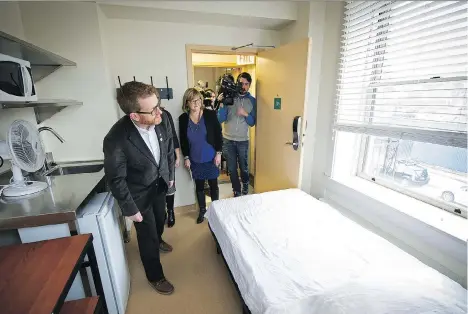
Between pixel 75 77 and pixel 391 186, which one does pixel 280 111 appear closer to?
pixel 391 186

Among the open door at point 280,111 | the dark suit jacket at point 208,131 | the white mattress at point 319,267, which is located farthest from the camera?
the dark suit jacket at point 208,131

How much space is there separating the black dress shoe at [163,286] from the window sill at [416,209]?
1532 mm

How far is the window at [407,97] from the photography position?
3.66ft

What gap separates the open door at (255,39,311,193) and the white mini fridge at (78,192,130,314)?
152 centimetres

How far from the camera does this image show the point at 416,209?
1352 mm

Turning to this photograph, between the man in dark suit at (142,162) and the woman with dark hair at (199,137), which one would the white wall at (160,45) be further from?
the man in dark suit at (142,162)

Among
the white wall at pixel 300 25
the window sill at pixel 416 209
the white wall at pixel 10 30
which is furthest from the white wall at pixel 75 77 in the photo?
the window sill at pixel 416 209

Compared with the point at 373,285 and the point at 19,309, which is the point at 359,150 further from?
the point at 19,309

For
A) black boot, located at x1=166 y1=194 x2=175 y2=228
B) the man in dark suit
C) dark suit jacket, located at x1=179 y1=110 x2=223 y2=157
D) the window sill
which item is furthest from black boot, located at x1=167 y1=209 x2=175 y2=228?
the window sill

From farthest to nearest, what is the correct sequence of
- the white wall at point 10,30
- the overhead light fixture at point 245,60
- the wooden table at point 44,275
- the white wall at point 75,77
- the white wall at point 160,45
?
1. the overhead light fixture at point 245,60
2. the white wall at point 160,45
3. the white wall at point 75,77
4. the white wall at point 10,30
5. the wooden table at point 44,275

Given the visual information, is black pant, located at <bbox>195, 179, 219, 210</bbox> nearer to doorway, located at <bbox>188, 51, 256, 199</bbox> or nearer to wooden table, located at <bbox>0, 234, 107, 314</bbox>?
doorway, located at <bbox>188, 51, 256, 199</bbox>

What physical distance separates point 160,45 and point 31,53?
1.06 m

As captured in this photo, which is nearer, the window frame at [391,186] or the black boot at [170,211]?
the window frame at [391,186]

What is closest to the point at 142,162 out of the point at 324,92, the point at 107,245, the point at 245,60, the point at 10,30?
the point at 107,245
